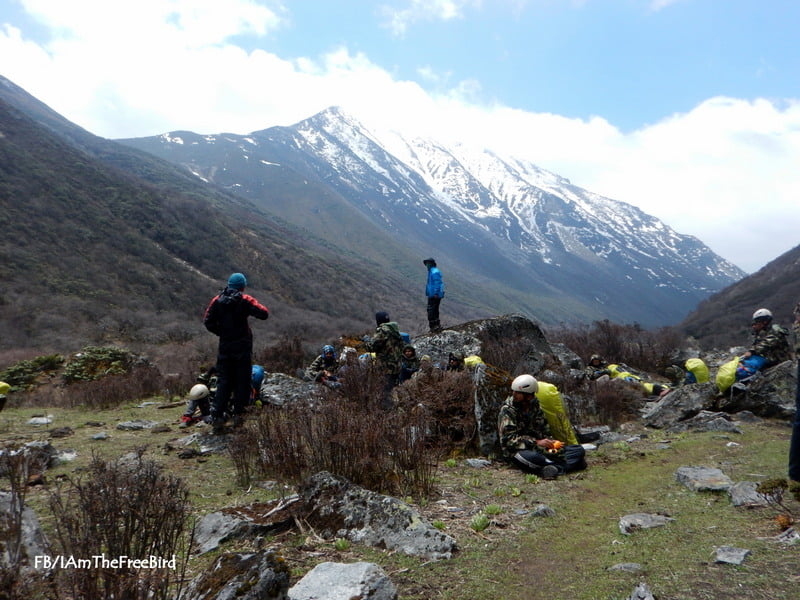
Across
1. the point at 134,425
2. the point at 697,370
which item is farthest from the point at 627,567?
the point at 697,370

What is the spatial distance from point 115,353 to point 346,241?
171 meters

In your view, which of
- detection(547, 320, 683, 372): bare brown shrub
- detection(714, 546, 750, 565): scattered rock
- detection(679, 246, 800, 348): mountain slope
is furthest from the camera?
detection(679, 246, 800, 348): mountain slope

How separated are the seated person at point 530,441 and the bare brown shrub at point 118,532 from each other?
162 inches

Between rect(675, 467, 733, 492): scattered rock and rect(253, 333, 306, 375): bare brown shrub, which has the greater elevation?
rect(675, 467, 733, 492): scattered rock

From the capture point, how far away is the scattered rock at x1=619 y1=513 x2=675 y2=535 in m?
3.91

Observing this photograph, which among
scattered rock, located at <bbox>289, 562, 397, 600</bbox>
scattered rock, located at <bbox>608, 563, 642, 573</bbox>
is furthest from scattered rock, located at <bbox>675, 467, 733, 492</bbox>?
scattered rock, located at <bbox>289, 562, 397, 600</bbox>

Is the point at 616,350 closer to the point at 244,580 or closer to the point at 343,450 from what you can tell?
the point at 343,450

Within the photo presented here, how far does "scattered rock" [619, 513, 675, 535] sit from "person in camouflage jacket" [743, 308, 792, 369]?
6672 mm

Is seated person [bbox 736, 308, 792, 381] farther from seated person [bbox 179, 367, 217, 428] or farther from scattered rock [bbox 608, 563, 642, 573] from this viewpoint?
seated person [bbox 179, 367, 217, 428]

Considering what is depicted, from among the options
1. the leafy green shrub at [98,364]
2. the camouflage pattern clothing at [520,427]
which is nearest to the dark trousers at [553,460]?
the camouflage pattern clothing at [520,427]

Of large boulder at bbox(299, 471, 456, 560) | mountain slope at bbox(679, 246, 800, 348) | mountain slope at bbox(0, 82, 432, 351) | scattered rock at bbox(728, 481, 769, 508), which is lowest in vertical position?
mountain slope at bbox(0, 82, 432, 351)

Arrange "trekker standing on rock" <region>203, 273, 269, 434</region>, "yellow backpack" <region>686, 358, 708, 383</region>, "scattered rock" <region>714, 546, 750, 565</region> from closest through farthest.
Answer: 1. "scattered rock" <region>714, 546, 750, 565</region>
2. "trekker standing on rock" <region>203, 273, 269, 434</region>
3. "yellow backpack" <region>686, 358, 708, 383</region>

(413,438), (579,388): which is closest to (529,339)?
(579,388)

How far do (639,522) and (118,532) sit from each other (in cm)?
374
